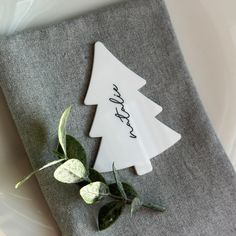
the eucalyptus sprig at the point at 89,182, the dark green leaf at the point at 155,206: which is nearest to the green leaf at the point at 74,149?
the eucalyptus sprig at the point at 89,182

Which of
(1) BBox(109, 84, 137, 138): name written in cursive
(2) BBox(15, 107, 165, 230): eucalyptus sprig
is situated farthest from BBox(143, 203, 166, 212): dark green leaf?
(1) BBox(109, 84, 137, 138): name written in cursive

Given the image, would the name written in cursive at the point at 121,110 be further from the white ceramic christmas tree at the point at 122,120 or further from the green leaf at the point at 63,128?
the green leaf at the point at 63,128

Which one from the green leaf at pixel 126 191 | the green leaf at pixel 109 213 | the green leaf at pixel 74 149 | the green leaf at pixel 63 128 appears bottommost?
the green leaf at pixel 109 213

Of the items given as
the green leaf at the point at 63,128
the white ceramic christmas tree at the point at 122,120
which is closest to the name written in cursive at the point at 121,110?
the white ceramic christmas tree at the point at 122,120

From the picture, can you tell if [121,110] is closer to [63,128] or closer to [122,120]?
[122,120]

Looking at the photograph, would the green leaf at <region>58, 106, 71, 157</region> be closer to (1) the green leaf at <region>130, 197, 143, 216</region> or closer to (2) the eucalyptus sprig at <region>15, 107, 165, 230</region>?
(2) the eucalyptus sprig at <region>15, 107, 165, 230</region>

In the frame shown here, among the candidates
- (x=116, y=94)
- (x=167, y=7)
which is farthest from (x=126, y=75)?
(x=167, y=7)

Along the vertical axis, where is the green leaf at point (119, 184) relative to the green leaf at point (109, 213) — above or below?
above

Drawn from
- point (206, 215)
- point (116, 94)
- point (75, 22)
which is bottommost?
point (206, 215)

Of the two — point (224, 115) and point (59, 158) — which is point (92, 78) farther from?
point (224, 115)
